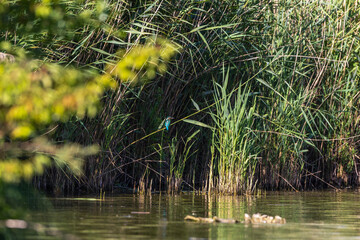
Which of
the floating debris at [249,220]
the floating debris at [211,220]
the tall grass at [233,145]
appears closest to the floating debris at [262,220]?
the floating debris at [249,220]

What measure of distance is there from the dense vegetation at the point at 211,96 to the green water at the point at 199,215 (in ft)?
2.29

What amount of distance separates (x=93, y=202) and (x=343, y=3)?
5.51 m

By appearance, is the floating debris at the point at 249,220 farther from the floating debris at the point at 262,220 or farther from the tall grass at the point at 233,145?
the tall grass at the point at 233,145

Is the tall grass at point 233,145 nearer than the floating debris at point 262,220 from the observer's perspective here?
No

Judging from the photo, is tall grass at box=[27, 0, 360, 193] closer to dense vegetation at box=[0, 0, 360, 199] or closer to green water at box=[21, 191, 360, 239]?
dense vegetation at box=[0, 0, 360, 199]

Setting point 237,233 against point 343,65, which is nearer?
point 237,233

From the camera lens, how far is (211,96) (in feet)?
29.0

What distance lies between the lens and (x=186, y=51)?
7.86m

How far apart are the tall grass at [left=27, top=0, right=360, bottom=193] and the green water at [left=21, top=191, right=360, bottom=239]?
0.70 metres

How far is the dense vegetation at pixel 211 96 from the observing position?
24.7 ft

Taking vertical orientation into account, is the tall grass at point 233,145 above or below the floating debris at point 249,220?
above

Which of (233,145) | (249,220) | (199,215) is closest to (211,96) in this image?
(233,145)

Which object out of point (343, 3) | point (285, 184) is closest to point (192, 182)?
point (285, 184)

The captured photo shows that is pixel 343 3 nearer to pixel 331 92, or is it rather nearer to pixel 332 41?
pixel 332 41
